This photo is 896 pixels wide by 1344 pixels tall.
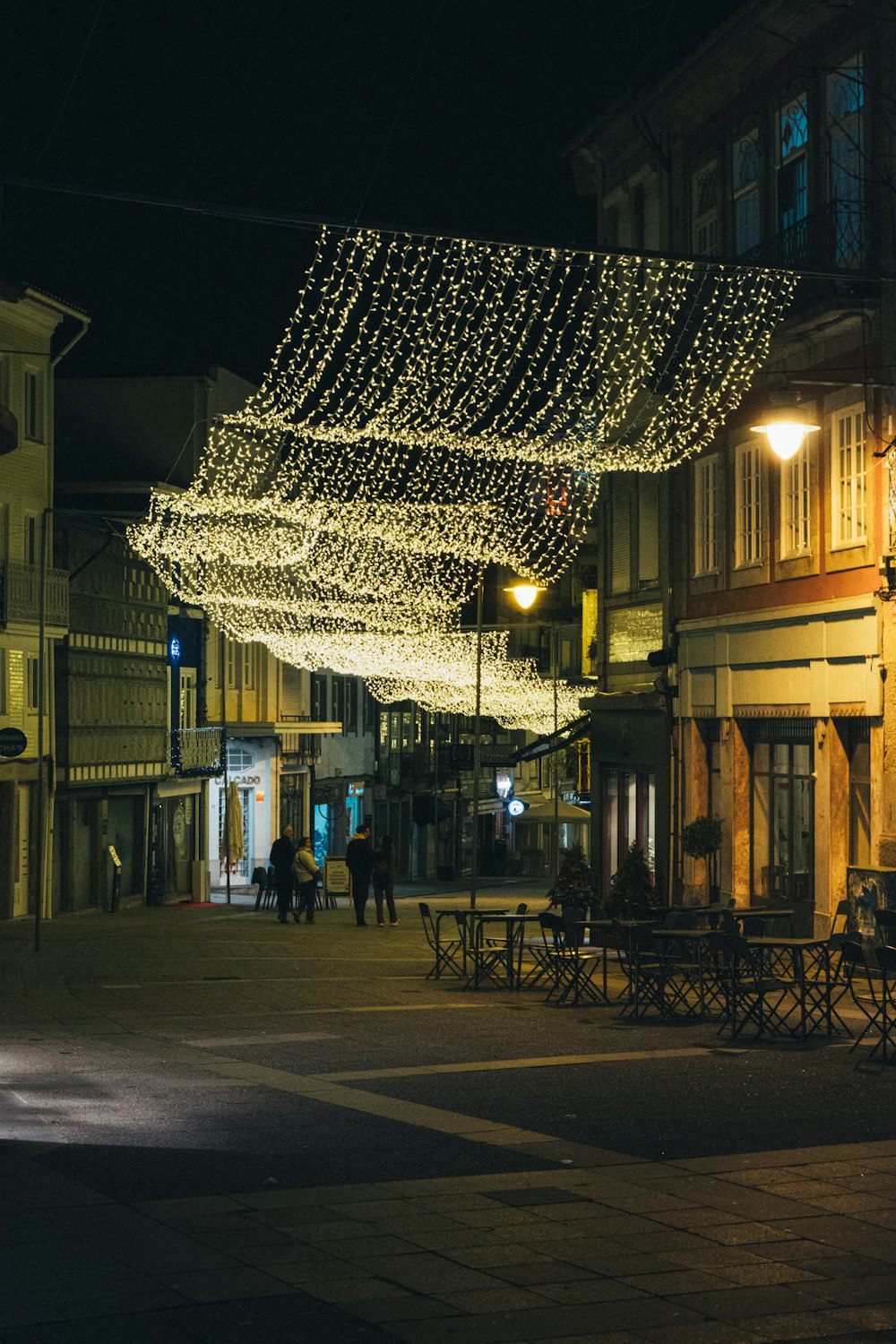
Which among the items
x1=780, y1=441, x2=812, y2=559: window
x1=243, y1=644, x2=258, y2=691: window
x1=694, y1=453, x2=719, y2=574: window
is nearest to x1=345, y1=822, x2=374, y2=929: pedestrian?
x1=694, y1=453, x2=719, y2=574: window

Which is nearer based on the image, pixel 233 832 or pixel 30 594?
pixel 30 594

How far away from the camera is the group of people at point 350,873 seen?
33969 millimetres

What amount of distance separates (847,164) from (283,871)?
19.0 meters

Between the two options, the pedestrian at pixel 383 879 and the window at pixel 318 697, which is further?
the window at pixel 318 697

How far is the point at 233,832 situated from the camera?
1818 inches

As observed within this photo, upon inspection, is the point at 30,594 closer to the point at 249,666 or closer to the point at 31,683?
the point at 31,683

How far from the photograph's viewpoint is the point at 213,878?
52688mm

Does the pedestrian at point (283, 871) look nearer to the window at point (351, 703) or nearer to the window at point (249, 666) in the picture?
the window at point (249, 666)

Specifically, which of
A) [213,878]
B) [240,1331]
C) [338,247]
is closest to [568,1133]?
[240,1331]

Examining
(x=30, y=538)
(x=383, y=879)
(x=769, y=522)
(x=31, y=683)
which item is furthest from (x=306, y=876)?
(x=769, y=522)

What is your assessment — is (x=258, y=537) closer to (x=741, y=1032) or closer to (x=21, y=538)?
(x=21, y=538)

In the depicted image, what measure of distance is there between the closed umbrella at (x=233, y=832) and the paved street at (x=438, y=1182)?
28.3m

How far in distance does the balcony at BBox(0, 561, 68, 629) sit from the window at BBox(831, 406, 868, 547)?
17.5 m

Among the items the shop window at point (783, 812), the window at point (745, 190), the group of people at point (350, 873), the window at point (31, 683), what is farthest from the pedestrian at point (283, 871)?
the window at point (745, 190)
